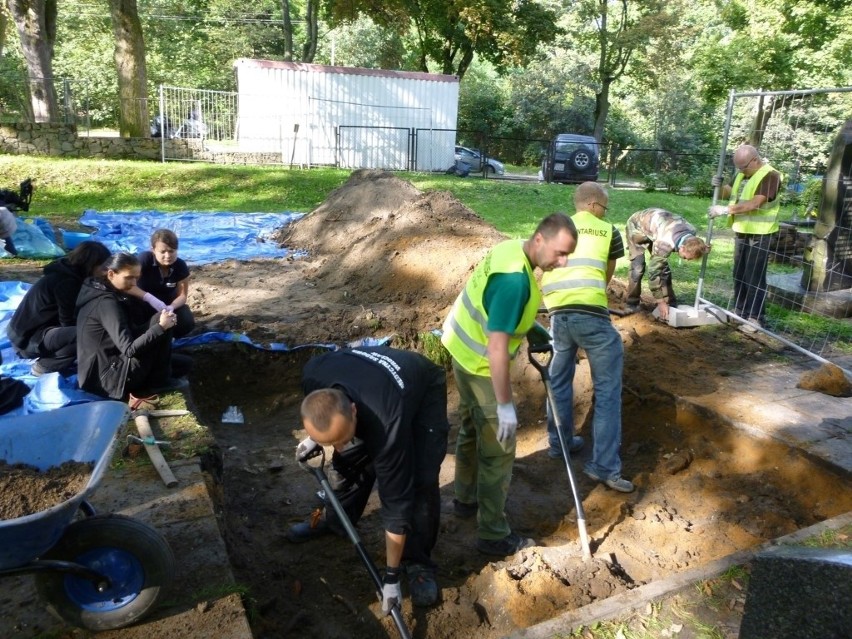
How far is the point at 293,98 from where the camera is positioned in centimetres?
2047

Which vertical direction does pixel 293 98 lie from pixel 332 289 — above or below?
above

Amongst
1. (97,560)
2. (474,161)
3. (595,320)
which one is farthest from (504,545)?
(474,161)

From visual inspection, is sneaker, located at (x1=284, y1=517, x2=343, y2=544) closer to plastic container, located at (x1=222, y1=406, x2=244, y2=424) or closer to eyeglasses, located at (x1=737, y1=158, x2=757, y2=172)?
plastic container, located at (x1=222, y1=406, x2=244, y2=424)

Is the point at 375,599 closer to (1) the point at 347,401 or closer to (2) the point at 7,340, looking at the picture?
(1) the point at 347,401

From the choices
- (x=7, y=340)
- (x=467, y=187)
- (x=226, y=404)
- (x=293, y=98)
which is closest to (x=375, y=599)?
(x=226, y=404)

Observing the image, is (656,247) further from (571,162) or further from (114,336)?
(571,162)

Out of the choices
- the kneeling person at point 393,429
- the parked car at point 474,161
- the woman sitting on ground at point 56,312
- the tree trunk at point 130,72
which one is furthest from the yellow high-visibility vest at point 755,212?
the parked car at point 474,161

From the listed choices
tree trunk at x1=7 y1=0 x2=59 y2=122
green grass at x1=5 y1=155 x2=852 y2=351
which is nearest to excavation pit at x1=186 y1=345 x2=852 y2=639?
green grass at x1=5 y1=155 x2=852 y2=351

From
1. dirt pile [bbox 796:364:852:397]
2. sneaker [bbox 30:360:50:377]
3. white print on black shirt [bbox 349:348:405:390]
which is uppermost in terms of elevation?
white print on black shirt [bbox 349:348:405:390]

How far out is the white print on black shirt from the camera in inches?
121

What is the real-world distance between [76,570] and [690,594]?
8.46ft

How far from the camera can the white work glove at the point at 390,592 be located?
10.0 feet

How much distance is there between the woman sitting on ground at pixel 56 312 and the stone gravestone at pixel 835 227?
6878 millimetres

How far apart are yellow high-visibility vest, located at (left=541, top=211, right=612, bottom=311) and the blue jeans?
0.11m
